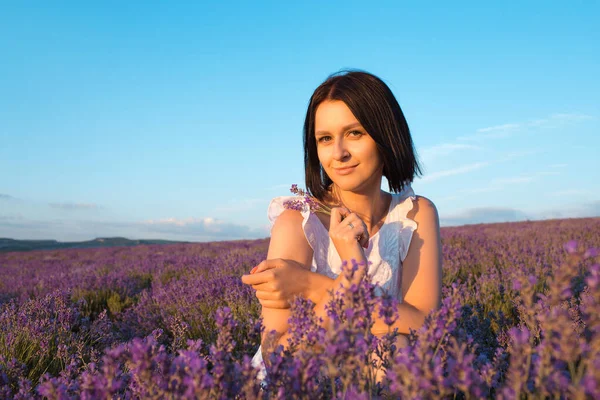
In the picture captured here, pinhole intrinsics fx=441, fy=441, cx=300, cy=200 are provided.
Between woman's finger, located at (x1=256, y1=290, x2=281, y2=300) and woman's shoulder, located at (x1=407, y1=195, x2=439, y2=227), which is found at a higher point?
woman's shoulder, located at (x1=407, y1=195, x2=439, y2=227)

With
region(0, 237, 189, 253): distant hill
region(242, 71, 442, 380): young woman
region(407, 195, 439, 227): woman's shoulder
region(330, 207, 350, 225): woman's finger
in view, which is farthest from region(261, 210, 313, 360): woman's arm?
region(0, 237, 189, 253): distant hill

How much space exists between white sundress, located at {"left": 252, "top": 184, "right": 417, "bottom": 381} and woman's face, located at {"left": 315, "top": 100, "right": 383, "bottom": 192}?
0.29 m

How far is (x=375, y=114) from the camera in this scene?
2.42m

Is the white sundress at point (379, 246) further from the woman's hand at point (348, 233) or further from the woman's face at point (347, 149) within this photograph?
the woman's hand at point (348, 233)

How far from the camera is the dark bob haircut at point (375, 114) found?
241cm

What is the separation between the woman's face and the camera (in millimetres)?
2355

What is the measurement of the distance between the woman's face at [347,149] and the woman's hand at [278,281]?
61 cm

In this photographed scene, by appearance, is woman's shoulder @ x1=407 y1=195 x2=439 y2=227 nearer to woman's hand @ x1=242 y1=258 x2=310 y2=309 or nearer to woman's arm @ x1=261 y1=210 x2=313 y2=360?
woman's arm @ x1=261 y1=210 x2=313 y2=360

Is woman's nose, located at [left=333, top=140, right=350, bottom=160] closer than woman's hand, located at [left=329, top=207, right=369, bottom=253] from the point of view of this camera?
No

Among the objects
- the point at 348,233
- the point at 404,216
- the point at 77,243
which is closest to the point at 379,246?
the point at 404,216

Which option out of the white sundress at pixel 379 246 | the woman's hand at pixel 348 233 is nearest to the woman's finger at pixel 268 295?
the woman's hand at pixel 348 233

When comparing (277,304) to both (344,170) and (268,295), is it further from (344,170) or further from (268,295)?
(344,170)

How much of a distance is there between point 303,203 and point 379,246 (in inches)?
20.0

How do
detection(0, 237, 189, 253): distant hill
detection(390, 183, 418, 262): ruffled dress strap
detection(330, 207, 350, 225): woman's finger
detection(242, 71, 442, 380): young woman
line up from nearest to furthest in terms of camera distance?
detection(330, 207, 350, 225): woman's finger, detection(242, 71, 442, 380): young woman, detection(390, 183, 418, 262): ruffled dress strap, detection(0, 237, 189, 253): distant hill
